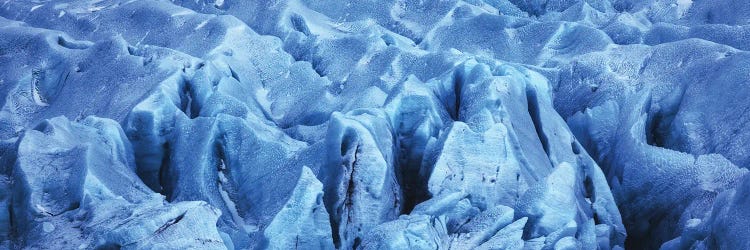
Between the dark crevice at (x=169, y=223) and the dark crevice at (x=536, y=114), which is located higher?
the dark crevice at (x=169, y=223)

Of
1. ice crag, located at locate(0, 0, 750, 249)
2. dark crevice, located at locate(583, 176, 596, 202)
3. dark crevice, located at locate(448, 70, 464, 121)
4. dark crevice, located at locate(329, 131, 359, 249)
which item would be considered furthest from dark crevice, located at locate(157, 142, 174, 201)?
dark crevice, located at locate(583, 176, 596, 202)

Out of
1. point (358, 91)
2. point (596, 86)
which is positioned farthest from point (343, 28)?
point (596, 86)

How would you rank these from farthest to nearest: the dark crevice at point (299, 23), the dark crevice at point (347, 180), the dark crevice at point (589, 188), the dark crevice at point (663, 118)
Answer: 1. the dark crevice at point (299, 23)
2. the dark crevice at point (663, 118)
3. the dark crevice at point (589, 188)
4. the dark crevice at point (347, 180)

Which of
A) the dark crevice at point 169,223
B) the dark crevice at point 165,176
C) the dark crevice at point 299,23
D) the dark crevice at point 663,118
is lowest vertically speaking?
the dark crevice at point 299,23

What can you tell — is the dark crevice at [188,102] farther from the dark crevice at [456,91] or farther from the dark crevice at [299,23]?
the dark crevice at [299,23]

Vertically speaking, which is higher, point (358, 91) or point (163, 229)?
point (163, 229)

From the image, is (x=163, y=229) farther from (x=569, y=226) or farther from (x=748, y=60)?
(x=748, y=60)

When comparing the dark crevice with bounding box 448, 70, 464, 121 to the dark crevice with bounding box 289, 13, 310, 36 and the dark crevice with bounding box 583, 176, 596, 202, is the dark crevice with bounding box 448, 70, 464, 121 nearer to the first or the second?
the dark crevice with bounding box 583, 176, 596, 202

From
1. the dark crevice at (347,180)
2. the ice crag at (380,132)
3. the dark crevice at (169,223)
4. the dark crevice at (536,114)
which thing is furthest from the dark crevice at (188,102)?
the dark crevice at (536,114)

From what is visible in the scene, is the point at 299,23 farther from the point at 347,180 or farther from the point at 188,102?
the point at 347,180
